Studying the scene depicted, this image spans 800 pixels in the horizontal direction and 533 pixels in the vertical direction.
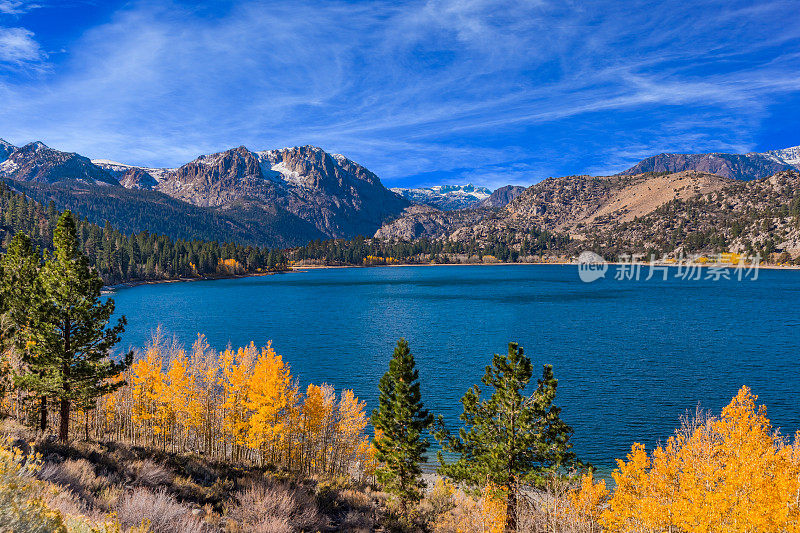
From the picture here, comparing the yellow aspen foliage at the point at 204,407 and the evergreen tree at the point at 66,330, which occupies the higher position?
the evergreen tree at the point at 66,330

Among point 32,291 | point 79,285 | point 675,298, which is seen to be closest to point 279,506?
point 79,285

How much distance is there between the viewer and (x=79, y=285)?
2811 centimetres

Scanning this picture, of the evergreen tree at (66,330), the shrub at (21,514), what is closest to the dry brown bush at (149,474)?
the evergreen tree at (66,330)

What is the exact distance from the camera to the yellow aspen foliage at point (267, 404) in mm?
36688

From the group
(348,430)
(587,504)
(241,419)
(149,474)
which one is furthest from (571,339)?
(149,474)

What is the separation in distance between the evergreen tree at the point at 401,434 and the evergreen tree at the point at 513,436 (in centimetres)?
337

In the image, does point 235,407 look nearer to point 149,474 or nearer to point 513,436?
point 149,474

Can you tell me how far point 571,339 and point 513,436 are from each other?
61.7 meters

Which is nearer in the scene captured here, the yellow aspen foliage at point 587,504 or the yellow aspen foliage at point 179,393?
the yellow aspen foliage at point 587,504

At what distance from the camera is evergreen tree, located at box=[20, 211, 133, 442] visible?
27266 millimetres

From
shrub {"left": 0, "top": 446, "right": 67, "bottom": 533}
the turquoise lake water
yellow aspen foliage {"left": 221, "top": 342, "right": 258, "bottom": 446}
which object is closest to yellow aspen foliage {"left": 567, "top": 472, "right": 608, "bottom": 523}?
the turquoise lake water

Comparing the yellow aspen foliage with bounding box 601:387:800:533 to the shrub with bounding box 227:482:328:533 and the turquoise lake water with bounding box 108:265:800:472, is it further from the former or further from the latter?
the shrub with bounding box 227:482:328:533

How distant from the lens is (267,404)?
37.6 m

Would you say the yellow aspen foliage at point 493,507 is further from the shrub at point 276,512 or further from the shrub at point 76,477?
the shrub at point 76,477
